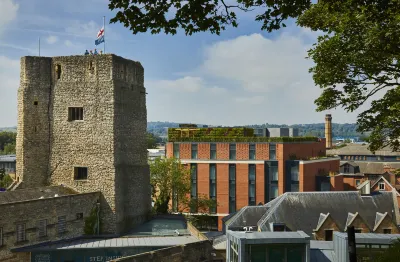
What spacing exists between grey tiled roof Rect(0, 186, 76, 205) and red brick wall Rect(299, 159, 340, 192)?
105 feet

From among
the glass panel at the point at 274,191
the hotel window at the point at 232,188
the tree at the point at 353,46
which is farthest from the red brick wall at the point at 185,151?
the tree at the point at 353,46

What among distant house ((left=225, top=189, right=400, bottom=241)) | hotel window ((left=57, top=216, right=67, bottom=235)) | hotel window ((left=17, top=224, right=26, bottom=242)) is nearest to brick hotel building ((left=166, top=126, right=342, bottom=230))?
distant house ((left=225, top=189, right=400, bottom=241))

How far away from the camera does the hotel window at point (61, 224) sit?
27.6 m

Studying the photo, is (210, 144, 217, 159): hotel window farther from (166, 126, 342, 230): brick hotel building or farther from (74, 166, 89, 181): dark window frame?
(74, 166, 89, 181): dark window frame

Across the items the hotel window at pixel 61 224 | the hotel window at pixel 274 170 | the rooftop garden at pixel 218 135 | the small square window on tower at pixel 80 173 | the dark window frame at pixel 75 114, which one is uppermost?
the dark window frame at pixel 75 114

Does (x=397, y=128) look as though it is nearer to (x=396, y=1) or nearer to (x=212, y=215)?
(x=396, y=1)

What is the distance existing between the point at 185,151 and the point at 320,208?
24.1 metres

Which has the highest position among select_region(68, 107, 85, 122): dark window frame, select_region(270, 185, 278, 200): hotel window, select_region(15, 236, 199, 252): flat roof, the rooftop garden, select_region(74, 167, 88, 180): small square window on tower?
select_region(68, 107, 85, 122): dark window frame

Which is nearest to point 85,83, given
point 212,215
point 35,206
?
point 35,206

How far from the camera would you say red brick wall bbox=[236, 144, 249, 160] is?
57.6 m

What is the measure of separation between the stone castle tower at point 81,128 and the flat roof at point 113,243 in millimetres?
2622

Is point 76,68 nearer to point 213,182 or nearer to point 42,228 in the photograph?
point 42,228

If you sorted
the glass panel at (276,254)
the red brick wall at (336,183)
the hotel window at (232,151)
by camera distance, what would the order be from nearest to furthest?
the glass panel at (276,254) → the hotel window at (232,151) → the red brick wall at (336,183)

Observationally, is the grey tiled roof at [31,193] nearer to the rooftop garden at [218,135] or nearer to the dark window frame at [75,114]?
the dark window frame at [75,114]
